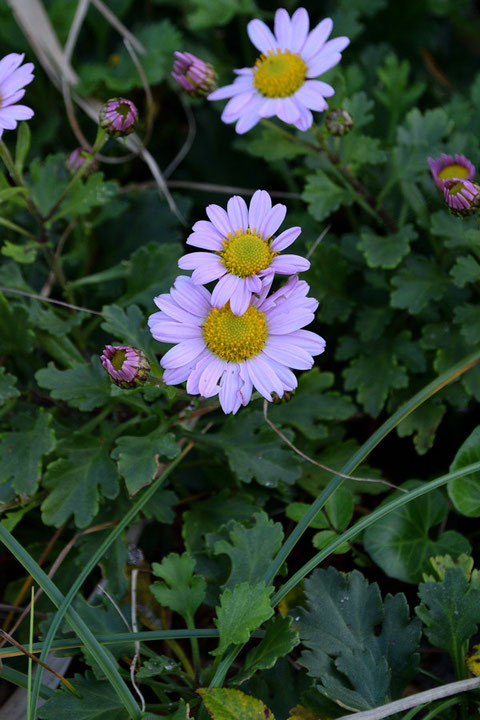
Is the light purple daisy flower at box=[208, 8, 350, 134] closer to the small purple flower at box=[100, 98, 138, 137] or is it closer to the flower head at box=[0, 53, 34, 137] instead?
the small purple flower at box=[100, 98, 138, 137]

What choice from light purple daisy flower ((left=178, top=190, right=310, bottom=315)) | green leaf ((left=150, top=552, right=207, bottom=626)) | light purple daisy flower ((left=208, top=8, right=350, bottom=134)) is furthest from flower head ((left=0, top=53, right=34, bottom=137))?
green leaf ((left=150, top=552, right=207, bottom=626))

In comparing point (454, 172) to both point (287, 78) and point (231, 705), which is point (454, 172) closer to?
point (287, 78)

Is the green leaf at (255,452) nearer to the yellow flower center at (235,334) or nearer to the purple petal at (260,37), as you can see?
the yellow flower center at (235,334)

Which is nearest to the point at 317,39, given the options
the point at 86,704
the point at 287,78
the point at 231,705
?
the point at 287,78

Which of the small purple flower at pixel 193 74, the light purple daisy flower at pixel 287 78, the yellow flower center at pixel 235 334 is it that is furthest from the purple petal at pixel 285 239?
the small purple flower at pixel 193 74

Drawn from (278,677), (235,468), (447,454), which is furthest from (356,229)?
(278,677)
